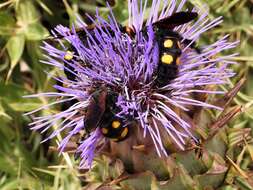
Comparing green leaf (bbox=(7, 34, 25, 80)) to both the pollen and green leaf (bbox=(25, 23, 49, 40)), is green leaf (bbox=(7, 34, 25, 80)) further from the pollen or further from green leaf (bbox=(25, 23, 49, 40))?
the pollen

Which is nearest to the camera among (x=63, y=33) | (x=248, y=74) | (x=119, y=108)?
(x=119, y=108)

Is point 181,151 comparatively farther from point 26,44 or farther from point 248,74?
point 26,44

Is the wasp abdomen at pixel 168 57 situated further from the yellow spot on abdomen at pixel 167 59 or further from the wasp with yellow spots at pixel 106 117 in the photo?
the wasp with yellow spots at pixel 106 117

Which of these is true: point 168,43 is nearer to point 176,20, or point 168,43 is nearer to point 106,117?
point 176,20

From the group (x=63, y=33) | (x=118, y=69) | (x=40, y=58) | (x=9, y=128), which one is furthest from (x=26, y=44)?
(x=118, y=69)

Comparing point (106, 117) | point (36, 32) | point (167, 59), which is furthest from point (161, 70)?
point (36, 32)

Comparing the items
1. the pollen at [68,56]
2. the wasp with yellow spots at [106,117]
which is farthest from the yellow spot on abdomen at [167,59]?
the pollen at [68,56]
